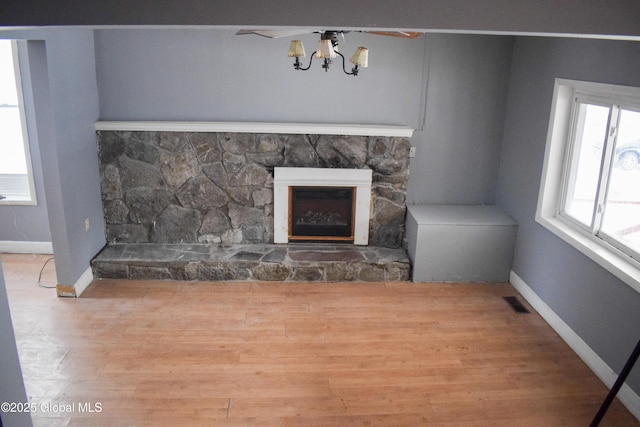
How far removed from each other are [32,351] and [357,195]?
2.98 m

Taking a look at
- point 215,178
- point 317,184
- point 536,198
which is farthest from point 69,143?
point 536,198

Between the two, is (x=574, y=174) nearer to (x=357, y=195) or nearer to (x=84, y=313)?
(x=357, y=195)

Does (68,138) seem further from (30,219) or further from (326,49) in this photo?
(326,49)

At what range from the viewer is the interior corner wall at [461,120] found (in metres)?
4.67

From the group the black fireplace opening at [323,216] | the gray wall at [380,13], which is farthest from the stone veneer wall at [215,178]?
the gray wall at [380,13]

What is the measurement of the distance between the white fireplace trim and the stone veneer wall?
7 centimetres

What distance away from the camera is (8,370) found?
89.9 inches

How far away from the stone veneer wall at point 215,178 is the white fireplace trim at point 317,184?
2.8 inches

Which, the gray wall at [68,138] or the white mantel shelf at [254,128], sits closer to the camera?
the gray wall at [68,138]

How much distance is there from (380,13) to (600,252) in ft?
8.95

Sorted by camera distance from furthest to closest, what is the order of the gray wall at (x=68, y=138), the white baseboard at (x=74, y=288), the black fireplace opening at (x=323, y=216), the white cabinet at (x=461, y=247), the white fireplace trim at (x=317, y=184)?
the black fireplace opening at (x=323, y=216) → the white fireplace trim at (x=317, y=184) → the white cabinet at (x=461, y=247) → the white baseboard at (x=74, y=288) → the gray wall at (x=68, y=138)

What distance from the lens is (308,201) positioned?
491 cm

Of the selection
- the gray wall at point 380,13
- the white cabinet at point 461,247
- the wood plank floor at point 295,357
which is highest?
the gray wall at point 380,13

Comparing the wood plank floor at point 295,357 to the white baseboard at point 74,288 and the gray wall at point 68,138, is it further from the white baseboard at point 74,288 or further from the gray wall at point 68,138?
the gray wall at point 68,138
